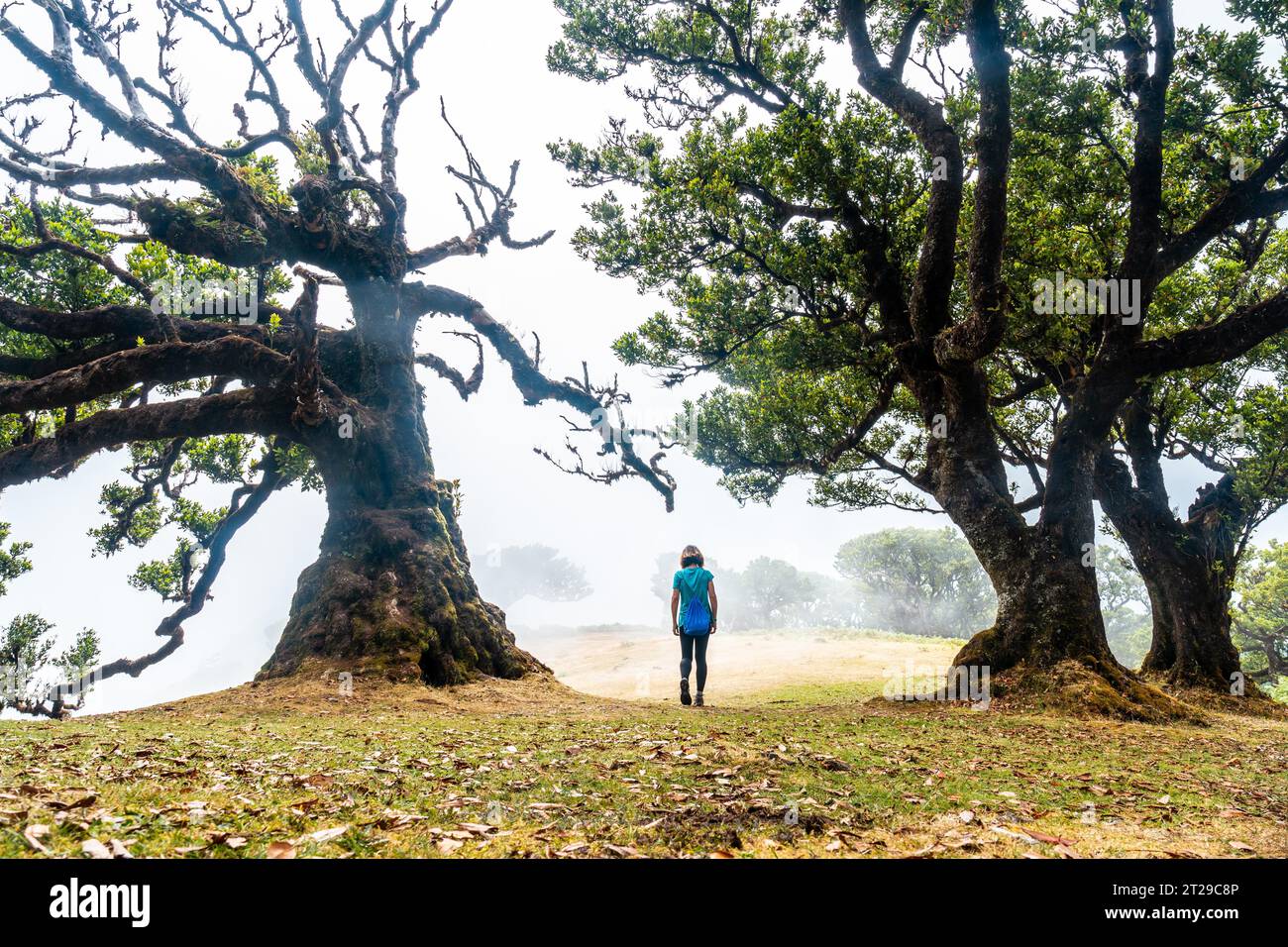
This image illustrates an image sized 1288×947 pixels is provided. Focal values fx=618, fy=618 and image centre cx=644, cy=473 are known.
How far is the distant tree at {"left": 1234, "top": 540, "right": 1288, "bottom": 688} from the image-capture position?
37688 mm

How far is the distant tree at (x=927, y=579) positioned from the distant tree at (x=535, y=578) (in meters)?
61.8

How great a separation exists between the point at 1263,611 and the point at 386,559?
53358mm

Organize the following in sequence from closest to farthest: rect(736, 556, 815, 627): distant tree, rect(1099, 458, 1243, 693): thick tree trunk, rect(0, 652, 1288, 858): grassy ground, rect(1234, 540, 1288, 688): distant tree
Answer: rect(0, 652, 1288, 858): grassy ground → rect(1099, 458, 1243, 693): thick tree trunk → rect(1234, 540, 1288, 688): distant tree → rect(736, 556, 815, 627): distant tree

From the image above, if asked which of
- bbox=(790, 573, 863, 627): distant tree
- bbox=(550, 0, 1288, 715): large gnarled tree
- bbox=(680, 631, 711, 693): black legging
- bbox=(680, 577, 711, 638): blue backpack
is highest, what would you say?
bbox=(550, 0, 1288, 715): large gnarled tree

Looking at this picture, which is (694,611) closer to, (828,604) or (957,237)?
(957,237)

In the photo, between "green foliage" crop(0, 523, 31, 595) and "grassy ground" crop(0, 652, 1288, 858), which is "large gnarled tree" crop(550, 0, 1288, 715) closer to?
"grassy ground" crop(0, 652, 1288, 858)

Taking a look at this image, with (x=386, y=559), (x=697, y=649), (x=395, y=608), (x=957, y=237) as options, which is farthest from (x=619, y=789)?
(x=957, y=237)

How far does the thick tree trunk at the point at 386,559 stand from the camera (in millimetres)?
11594

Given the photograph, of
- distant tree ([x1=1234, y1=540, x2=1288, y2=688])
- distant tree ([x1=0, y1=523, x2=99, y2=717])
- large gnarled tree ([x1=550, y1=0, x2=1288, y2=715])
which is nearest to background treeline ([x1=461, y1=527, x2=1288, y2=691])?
distant tree ([x1=1234, y1=540, x2=1288, y2=688])

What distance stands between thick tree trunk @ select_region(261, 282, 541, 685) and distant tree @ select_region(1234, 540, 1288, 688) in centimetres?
4474

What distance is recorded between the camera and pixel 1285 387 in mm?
15930

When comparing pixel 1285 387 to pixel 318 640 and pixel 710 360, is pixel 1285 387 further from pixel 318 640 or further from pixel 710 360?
pixel 318 640
